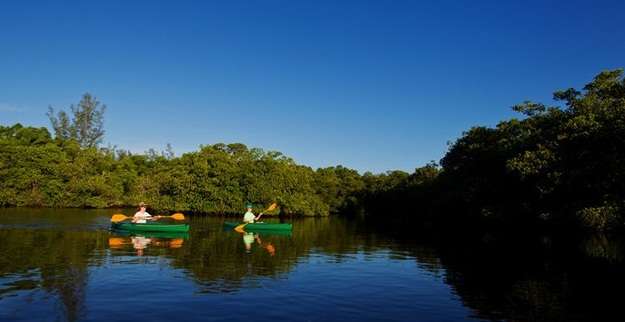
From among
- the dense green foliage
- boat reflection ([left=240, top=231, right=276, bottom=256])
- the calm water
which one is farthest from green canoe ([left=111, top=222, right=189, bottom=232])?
the dense green foliage

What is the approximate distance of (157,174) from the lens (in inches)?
2621

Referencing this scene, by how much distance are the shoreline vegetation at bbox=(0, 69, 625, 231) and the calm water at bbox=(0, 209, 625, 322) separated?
4.13 metres

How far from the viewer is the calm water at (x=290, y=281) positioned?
1207 cm

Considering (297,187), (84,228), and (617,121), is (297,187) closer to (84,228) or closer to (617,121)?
(84,228)

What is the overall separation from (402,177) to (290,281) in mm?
66469

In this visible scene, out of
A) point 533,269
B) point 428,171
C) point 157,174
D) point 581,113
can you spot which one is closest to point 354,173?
point 428,171

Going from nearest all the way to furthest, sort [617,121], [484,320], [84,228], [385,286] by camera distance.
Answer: [484,320] < [385,286] < [617,121] < [84,228]

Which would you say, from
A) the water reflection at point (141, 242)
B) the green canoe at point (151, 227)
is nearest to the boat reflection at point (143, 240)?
the water reflection at point (141, 242)

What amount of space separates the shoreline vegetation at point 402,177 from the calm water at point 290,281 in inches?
163

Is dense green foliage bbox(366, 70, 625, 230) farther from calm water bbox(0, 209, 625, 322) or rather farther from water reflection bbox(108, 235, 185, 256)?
water reflection bbox(108, 235, 185, 256)

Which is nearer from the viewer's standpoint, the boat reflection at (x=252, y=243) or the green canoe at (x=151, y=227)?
the boat reflection at (x=252, y=243)

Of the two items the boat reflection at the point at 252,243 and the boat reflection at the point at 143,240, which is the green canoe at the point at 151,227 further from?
the boat reflection at the point at 252,243

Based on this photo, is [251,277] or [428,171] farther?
[428,171]

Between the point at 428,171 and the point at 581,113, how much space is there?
38.6 meters
